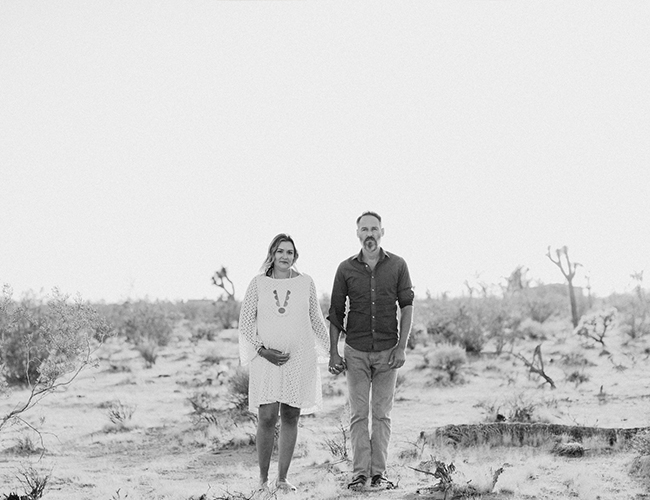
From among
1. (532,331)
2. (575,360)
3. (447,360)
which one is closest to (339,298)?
(447,360)

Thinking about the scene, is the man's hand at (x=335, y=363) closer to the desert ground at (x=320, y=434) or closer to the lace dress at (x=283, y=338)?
the lace dress at (x=283, y=338)

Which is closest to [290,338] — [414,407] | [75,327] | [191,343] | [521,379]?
[75,327]

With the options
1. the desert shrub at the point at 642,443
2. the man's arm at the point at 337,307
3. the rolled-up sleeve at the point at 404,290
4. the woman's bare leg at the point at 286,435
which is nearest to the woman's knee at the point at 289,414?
the woman's bare leg at the point at 286,435

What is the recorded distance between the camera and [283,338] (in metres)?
5.88

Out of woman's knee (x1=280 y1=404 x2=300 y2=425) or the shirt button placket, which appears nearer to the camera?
woman's knee (x1=280 y1=404 x2=300 y2=425)

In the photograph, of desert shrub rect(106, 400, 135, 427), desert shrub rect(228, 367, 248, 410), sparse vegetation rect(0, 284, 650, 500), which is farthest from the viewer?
desert shrub rect(228, 367, 248, 410)

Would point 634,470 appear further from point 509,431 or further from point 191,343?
point 191,343

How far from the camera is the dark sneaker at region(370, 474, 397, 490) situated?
5.92 metres

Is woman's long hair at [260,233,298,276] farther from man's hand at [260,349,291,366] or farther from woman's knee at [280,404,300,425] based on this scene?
woman's knee at [280,404,300,425]

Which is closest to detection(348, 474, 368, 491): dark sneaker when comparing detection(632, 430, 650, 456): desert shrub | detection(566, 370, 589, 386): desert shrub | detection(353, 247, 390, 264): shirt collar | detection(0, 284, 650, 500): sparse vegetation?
detection(0, 284, 650, 500): sparse vegetation

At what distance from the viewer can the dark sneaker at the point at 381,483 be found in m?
5.92

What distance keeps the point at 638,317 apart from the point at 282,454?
2111cm

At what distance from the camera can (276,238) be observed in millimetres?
6004

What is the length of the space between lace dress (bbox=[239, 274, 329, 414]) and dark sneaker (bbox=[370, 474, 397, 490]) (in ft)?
2.38
